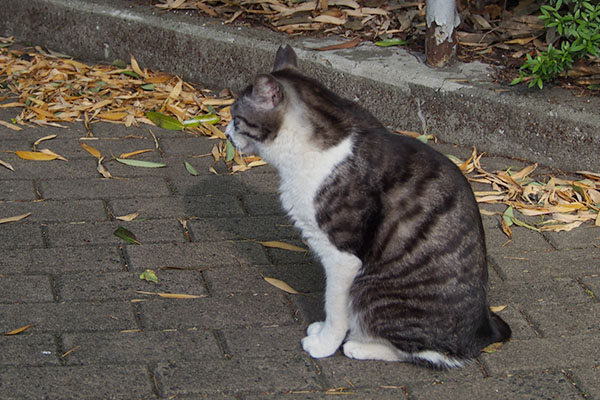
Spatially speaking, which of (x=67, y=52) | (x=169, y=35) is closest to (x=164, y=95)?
(x=169, y=35)

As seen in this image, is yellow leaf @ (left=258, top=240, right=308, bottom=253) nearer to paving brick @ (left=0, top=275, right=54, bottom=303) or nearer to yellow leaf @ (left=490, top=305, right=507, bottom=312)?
yellow leaf @ (left=490, top=305, right=507, bottom=312)

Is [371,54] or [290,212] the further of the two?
[371,54]

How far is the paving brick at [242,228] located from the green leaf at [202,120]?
4.18 ft

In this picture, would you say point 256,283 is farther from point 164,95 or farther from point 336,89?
point 164,95

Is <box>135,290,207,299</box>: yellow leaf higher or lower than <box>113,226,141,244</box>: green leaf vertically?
higher

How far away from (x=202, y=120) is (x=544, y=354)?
9.92 feet

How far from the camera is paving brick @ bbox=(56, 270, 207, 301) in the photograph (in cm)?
387

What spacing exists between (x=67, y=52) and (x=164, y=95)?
128 cm

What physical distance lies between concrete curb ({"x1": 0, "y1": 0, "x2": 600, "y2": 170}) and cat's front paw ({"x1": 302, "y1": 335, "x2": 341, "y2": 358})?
2.27 m

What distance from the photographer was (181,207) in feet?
15.5

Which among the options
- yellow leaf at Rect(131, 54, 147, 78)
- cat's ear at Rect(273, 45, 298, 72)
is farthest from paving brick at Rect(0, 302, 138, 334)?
yellow leaf at Rect(131, 54, 147, 78)

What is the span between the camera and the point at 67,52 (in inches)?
269

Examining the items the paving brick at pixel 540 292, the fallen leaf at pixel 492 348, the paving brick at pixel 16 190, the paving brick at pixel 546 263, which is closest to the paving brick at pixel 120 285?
the paving brick at pixel 16 190

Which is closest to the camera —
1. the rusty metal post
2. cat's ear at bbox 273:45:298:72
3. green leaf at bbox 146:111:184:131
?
cat's ear at bbox 273:45:298:72
